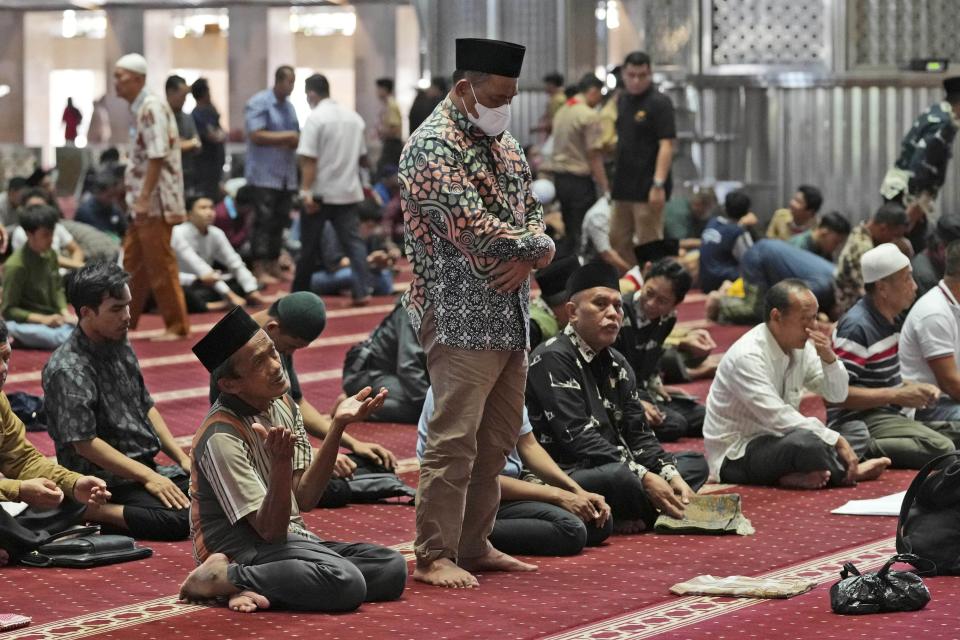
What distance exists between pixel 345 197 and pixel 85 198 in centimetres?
230

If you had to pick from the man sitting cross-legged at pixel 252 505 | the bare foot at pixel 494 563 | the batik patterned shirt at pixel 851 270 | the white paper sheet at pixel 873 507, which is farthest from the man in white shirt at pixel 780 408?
the batik patterned shirt at pixel 851 270

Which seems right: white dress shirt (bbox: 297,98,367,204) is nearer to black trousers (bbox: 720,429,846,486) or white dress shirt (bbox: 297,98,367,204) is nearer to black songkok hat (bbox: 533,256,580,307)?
black songkok hat (bbox: 533,256,580,307)

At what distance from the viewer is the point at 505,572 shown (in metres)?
4.40

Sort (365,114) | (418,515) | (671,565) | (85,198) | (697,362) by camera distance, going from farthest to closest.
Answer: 1. (365,114)
2. (85,198)
3. (697,362)
4. (671,565)
5. (418,515)

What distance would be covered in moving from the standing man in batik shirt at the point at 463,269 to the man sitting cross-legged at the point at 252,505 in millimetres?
249

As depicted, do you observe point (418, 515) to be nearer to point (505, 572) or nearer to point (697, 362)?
point (505, 572)

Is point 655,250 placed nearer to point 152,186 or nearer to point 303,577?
point 152,186

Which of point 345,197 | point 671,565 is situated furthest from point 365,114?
point 671,565

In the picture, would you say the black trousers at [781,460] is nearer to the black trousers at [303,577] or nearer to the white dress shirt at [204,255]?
the black trousers at [303,577]

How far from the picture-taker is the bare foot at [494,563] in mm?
4375

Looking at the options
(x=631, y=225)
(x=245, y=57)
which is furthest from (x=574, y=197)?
(x=245, y=57)

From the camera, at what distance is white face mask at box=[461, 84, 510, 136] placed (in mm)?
4148

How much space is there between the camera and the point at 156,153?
843 centimetres

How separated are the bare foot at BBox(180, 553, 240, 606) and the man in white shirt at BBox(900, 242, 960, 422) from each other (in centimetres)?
289
